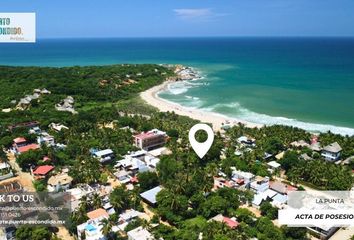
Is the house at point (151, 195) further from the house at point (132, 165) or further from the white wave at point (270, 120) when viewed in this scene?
the white wave at point (270, 120)

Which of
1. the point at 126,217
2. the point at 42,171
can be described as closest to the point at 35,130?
the point at 42,171

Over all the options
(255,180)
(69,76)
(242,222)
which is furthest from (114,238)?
(69,76)

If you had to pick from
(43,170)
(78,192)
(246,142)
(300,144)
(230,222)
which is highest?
(300,144)

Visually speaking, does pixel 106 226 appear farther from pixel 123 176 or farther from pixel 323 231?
pixel 323 231

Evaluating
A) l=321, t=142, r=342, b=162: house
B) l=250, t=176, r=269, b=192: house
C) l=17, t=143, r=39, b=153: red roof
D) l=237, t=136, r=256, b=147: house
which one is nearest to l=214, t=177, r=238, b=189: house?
l=250, t=176, r=269, b=192: house

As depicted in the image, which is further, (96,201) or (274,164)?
(274,164)

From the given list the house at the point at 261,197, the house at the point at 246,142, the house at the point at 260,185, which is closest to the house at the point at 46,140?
the house at the point at 246,142

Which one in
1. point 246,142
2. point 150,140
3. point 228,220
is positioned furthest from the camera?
point 246,142

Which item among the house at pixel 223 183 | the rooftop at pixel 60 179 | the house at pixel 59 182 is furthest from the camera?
the house at pixel 223 183
